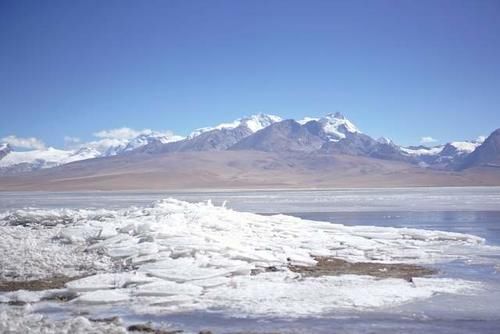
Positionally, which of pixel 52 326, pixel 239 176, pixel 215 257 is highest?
pixel 239 176

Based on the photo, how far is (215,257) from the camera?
1113 centimetres

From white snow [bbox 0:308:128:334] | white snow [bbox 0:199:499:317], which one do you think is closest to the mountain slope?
white snow [bbox 0:199:499:317]

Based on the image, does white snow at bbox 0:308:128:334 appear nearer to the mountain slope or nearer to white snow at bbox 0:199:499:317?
white snow at bbox 0:199:499:317

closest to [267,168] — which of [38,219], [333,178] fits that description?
[333,178]

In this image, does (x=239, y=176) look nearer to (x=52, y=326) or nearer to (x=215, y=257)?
(x=215, y=257)

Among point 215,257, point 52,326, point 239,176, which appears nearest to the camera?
point 52,326

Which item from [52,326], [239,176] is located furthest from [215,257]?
[239,176]

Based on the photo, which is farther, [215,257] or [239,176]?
[239,176]

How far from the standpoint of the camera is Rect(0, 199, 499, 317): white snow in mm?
8695

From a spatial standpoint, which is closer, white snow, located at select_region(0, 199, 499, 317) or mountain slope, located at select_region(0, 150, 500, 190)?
white snow, located at select_region(0, 199, 499, 317)

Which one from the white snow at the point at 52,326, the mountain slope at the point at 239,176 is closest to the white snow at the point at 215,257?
the white snow at the point at 52,326

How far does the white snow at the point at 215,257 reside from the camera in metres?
8.70

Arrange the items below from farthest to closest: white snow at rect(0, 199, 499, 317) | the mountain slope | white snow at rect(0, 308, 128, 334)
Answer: the mountain slope
white snow at rect(0, 199, 499, 317)
white snow at rect(0, 308, 128, 334)

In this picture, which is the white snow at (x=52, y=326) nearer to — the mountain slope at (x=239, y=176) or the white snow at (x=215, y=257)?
the white snow at (x=215, y=257)
